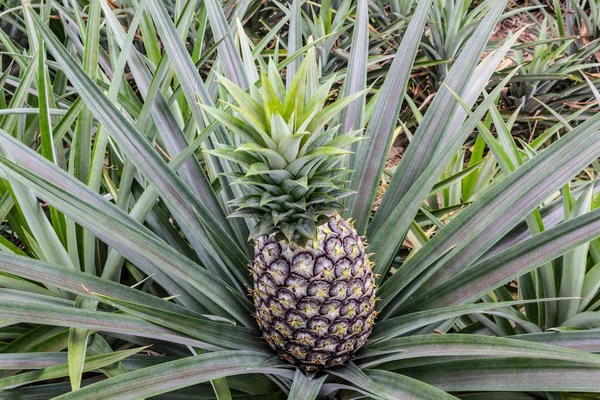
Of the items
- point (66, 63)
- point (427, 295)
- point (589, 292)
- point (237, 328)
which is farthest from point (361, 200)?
point (66, 63)

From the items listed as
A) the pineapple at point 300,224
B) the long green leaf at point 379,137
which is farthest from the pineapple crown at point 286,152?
the long green leaf at point 379,137

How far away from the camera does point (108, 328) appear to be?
1.96 ft

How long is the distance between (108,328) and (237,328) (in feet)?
0.76

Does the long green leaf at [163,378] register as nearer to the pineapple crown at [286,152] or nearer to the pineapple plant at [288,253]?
the pineapple plant at [288,253]

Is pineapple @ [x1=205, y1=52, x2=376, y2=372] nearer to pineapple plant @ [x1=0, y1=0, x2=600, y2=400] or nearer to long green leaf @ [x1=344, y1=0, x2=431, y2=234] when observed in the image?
pineapple plant @ [x1=0, y1=0, x2=600, y2=400]

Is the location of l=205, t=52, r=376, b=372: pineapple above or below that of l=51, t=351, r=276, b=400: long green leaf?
above

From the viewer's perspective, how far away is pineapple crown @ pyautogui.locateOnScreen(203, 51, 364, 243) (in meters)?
0.61

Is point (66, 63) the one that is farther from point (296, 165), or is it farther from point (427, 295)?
point (427, 295)

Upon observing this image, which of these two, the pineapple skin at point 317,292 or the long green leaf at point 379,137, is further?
the long green leaf at point 379,137

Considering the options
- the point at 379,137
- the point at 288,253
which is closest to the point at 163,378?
the point at 288,253

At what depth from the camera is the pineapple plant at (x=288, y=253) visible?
2.05 ft

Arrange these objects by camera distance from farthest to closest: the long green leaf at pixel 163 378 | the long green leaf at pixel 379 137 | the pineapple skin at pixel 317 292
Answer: the long green leaf at pixel 379 137 → the pineapple skin at pixel 317 292 → the long green leaf at pixel 163 378

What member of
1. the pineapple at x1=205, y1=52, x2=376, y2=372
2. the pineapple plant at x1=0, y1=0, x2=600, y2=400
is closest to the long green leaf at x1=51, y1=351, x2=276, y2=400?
the pineapple plant at x1=0, y1=0, x2=600, y2=400

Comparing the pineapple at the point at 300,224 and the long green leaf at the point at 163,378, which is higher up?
the pineapple at the point at 300,224
